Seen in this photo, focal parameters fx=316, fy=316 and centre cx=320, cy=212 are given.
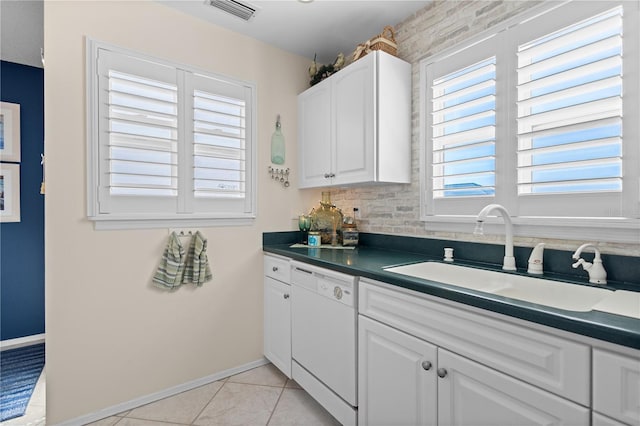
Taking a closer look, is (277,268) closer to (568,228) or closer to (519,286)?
(519,286)

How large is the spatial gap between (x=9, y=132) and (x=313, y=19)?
2.77m

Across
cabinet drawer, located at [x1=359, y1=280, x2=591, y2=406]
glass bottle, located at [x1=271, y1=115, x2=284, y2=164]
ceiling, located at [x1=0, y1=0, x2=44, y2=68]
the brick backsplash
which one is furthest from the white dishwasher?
ceiling, located at [x1=0, y1=0, x2=44, y2=68]

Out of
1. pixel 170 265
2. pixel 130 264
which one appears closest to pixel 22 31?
pixel 130 264

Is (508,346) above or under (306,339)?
above

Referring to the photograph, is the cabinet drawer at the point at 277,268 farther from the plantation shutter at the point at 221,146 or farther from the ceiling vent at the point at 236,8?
the ceiling vent at the point at 236,8

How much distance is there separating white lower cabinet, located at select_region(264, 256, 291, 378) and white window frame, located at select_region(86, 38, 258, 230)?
0.45 metres

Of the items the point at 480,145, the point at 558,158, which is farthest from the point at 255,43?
the point at 558,158

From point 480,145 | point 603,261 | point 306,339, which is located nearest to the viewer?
point 603,261

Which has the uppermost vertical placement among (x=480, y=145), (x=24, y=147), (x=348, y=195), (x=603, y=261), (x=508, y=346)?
(x=24, y=147)

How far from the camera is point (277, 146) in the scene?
8.42ft

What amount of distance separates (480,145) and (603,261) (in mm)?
761

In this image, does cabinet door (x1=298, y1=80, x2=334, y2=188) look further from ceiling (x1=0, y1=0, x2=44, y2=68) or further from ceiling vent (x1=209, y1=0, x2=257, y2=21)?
ceiling (x1=0, y1=0, x2=44, y2=68)

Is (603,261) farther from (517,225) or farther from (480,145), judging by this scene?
(480,145)

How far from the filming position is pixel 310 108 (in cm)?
256
